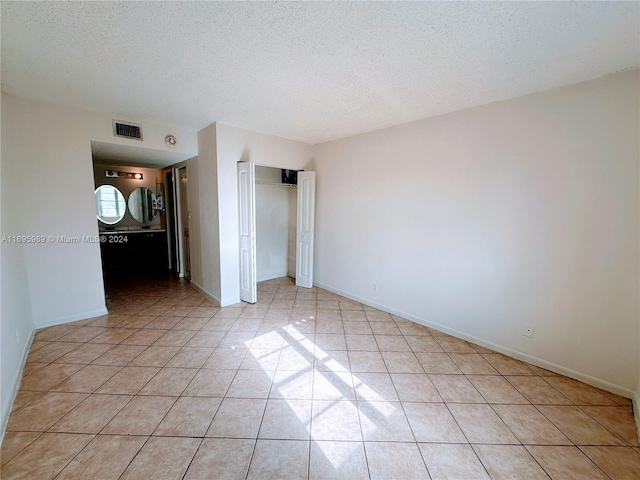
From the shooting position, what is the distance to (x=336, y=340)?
272cm

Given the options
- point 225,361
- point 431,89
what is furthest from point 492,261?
point 225,361

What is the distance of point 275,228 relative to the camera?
15.8 ft

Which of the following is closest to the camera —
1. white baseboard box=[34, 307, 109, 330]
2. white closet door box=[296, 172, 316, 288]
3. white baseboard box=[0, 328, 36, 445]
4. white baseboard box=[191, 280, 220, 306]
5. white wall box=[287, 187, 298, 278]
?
white baseboard box=[0, 328, 36, 445]

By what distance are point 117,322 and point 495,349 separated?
4.33m

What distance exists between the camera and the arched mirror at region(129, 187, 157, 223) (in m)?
5.49

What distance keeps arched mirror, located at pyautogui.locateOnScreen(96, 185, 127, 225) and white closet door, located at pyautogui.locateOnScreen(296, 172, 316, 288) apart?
13.4 feet

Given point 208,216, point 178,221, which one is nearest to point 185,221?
point 178,221

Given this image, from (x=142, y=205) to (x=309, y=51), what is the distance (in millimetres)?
5627

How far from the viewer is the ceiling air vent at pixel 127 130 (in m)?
3.02

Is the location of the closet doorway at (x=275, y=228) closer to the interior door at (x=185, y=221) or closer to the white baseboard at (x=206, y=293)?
the white baseboard at (x=206, y=293)

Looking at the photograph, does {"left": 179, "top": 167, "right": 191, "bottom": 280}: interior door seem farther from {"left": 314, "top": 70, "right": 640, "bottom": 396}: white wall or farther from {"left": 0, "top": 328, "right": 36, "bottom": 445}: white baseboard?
{"left": 314, "top": 70, "right": 640, "bottom": 396}: white wall

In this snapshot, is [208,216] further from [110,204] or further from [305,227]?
[110,204]

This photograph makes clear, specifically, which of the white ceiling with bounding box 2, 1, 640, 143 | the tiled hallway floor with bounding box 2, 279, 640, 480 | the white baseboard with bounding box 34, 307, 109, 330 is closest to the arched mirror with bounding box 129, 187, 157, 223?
the white baseboard with bounding box 34, 307, 109, 330

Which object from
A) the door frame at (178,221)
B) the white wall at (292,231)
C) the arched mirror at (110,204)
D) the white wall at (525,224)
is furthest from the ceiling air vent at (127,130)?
the white wall at (525,224)
